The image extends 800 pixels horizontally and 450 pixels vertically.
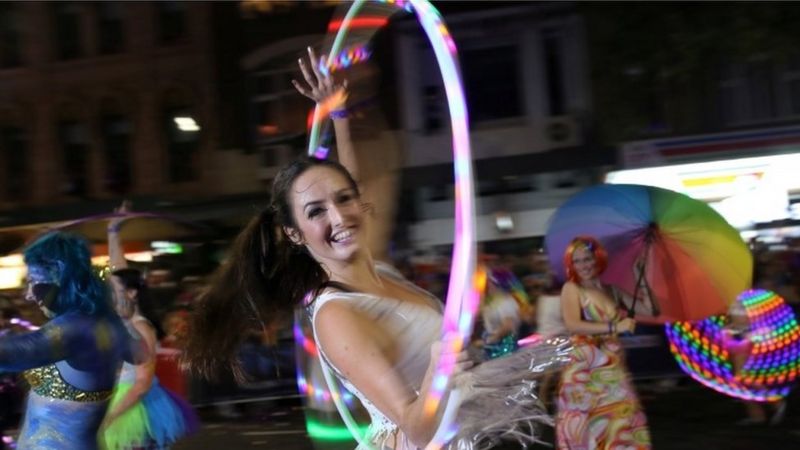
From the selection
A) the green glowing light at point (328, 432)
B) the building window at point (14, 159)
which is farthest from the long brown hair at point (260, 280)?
the building window at point (14, 159)

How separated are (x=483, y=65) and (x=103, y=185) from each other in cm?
668

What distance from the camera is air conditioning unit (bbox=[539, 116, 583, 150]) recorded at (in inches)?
586

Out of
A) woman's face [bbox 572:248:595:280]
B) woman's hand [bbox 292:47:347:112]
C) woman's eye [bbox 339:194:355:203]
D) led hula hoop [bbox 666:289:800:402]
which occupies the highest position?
woman's hand [bbox 292:47:347:112]

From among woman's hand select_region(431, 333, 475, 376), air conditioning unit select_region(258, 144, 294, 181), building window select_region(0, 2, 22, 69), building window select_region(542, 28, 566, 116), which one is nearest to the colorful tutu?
woman's hand select_region(431, 333, 475, 376)

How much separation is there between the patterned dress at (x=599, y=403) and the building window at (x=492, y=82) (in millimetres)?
10544

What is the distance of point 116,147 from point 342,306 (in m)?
15.9

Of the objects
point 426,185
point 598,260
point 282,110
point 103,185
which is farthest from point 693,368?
point 103,185

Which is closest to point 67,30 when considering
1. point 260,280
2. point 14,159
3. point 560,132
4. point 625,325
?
point 14,159

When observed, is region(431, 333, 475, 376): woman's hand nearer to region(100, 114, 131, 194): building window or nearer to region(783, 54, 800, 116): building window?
region(783, 54, 800, 116): building window

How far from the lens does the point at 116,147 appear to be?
17.3 metres

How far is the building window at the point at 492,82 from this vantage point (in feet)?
50.5

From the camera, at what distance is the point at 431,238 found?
45.1 feet

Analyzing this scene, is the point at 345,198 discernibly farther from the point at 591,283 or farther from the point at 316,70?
the point at 591,283

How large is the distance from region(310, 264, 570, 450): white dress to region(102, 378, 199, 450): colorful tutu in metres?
2.69
